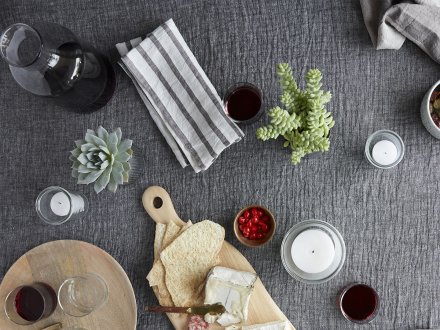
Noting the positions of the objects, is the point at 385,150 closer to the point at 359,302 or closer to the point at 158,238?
the point at 359,302

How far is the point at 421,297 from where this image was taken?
1.29m

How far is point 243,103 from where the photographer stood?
4.31ft

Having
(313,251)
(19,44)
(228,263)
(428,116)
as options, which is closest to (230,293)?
(228,263)

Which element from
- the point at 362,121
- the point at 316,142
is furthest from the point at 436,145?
the point at 316,142

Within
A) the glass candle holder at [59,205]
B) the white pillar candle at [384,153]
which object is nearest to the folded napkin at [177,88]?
the glass candle holder at [59,205]

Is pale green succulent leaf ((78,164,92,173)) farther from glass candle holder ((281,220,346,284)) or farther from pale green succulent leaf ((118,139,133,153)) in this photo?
glass candle holder ((281,220,346,284))

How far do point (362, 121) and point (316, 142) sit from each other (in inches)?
7.0

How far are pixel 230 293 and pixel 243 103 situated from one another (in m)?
0.41

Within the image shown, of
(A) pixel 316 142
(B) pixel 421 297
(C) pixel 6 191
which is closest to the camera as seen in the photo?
(A) pixel 316 142

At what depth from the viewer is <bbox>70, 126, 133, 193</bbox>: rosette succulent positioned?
123 cm

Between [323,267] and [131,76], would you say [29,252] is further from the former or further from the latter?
[323,267]

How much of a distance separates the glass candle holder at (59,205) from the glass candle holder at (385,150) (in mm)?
645

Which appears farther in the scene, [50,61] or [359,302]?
[359,302]

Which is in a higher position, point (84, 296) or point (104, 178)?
point (104, 178)
